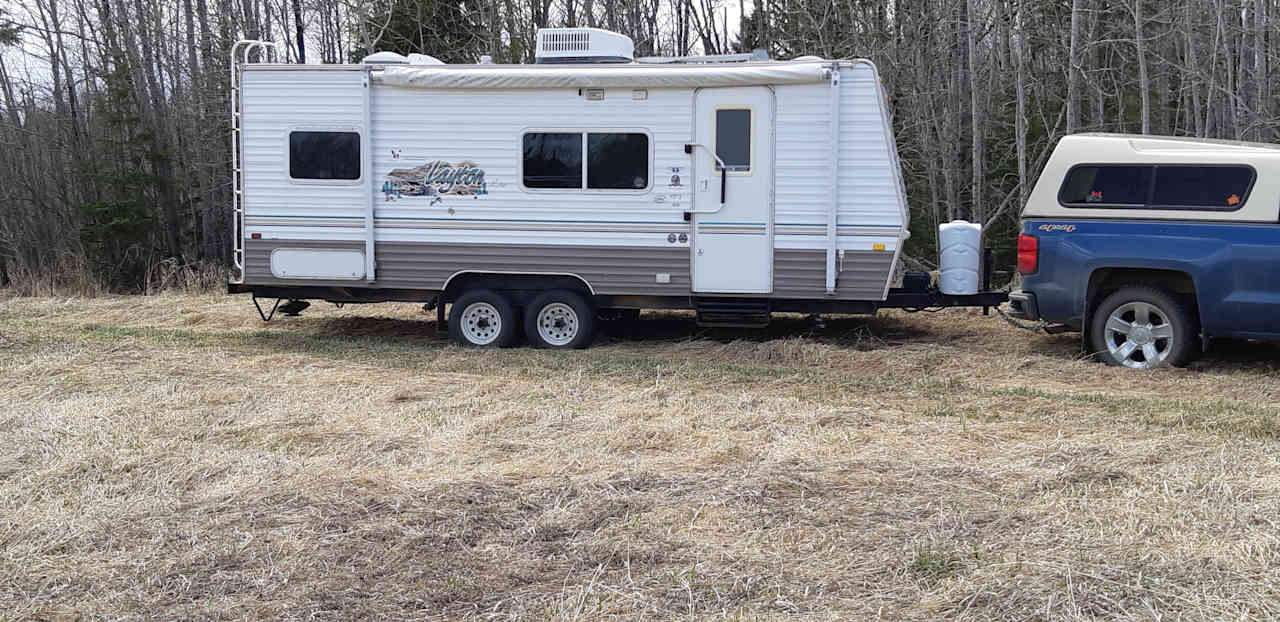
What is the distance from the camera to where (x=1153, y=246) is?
880 cm

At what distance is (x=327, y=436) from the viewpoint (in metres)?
6.62

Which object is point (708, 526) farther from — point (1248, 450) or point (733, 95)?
point (733, 95)

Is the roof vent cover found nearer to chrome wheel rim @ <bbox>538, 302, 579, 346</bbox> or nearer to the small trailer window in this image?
the small trailer window

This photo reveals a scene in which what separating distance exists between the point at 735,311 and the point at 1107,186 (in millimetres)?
3372

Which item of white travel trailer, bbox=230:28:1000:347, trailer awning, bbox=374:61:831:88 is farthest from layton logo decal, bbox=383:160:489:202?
trailer awning, bbox=374:61:831:88

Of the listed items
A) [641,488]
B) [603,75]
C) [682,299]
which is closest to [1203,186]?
[682,299]

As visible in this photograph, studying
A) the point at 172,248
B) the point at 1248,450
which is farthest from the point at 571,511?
the point at 172,248

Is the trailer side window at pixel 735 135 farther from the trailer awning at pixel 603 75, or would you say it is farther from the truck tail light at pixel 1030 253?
the truck tail light at pixel 1030 253

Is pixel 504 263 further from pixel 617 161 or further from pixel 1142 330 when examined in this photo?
pixel 1142 330

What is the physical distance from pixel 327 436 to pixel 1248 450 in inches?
210

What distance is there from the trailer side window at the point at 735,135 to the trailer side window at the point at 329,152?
347 centimetres

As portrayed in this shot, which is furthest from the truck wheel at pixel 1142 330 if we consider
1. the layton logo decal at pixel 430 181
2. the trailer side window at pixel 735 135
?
the layton logo decal at pixel 430 181

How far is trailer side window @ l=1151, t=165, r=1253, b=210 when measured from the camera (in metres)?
8.59

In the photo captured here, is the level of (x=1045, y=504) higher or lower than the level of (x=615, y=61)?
lower
